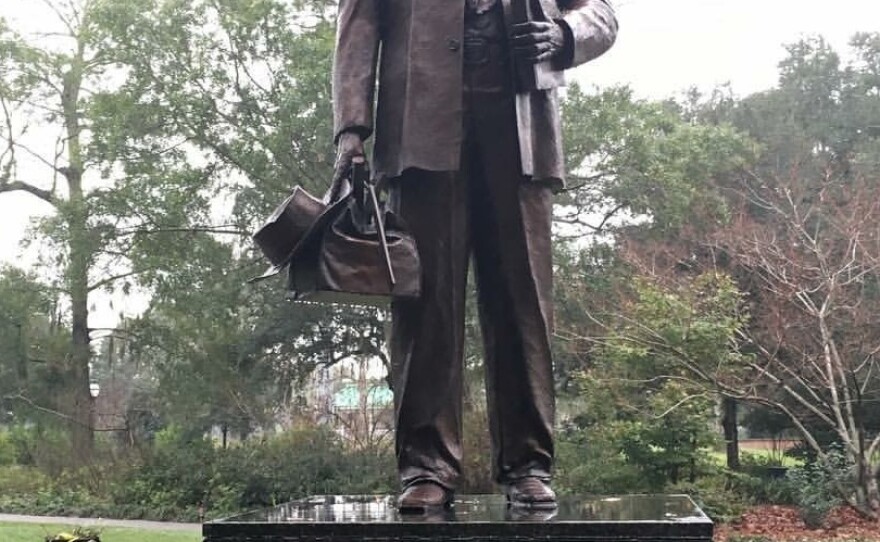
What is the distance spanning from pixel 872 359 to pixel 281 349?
10917mm

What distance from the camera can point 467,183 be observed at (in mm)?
3879

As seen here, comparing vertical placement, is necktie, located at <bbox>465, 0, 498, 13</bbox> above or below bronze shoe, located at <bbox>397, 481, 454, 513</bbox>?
above

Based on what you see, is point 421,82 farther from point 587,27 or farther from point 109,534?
point 109,534

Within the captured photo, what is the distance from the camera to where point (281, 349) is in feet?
67.3

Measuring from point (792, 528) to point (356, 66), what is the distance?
13.0 m

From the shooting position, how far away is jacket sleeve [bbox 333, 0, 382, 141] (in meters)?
3.82

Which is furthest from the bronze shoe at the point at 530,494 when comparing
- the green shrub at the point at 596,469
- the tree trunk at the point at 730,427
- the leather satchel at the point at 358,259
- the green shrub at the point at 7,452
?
the green shrub at the point at 7,452

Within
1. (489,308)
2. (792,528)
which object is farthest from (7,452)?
(489,308)

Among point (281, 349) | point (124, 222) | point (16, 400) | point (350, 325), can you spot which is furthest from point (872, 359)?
point (16, 400)

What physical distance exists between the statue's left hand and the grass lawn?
11161mm

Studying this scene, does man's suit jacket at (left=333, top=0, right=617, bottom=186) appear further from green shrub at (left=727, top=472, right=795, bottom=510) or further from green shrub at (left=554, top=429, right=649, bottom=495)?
green shrub at (left=727, top=472, right=795, bottom=510)

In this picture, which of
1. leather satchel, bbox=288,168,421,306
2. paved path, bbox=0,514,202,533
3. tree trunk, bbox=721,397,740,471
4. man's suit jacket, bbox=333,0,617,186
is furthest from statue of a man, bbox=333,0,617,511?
tree trunk, bbox=721,397,740,471

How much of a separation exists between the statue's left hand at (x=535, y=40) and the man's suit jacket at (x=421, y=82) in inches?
3.0

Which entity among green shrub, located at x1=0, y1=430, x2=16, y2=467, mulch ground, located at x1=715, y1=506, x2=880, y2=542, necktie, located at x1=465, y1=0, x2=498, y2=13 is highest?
necktie, located at x1=465, y1=0, x2=498, y2=13
